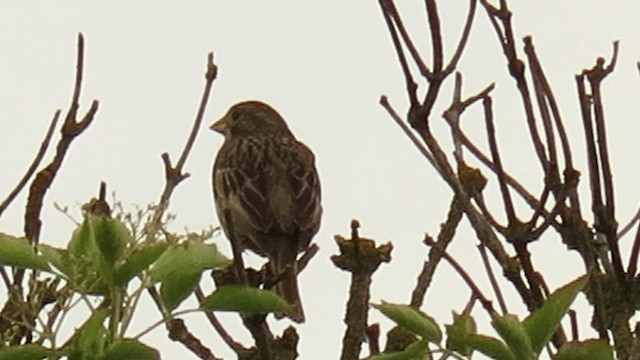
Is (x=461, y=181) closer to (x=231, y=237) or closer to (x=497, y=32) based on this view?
(x=497, y=32)

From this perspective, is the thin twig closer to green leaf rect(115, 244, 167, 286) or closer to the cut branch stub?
the cut branch stub

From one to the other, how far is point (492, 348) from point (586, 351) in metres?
0.16

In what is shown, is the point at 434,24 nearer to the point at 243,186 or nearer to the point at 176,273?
the point at 176,273

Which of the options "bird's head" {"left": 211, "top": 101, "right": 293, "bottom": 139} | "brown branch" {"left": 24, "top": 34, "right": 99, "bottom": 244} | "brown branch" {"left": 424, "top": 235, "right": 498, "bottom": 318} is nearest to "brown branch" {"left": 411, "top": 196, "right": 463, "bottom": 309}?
"brown branch" {"left": 424, "top": 235, "right": 498, "bottom": 318}

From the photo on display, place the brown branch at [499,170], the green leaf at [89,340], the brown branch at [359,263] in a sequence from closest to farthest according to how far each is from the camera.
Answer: the green leaf at [89,340] < the brown branch at [359,263] < the brown branch at [499,170]

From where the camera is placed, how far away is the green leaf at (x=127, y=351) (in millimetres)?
1963

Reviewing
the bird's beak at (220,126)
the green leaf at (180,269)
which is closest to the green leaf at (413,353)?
the green leaf at (180,269)

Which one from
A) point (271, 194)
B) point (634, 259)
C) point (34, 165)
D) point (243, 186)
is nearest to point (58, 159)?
point (34, 165)

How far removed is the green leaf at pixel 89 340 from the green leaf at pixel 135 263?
0.08 metres

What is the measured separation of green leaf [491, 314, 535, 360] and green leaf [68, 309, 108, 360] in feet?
2.12

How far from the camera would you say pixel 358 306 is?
2973 millimetres

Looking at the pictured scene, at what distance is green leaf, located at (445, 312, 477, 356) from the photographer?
7.06 ft

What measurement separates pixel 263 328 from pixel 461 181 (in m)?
1.01

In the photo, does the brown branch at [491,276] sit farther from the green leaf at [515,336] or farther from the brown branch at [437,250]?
the green leaf at [515,336]
